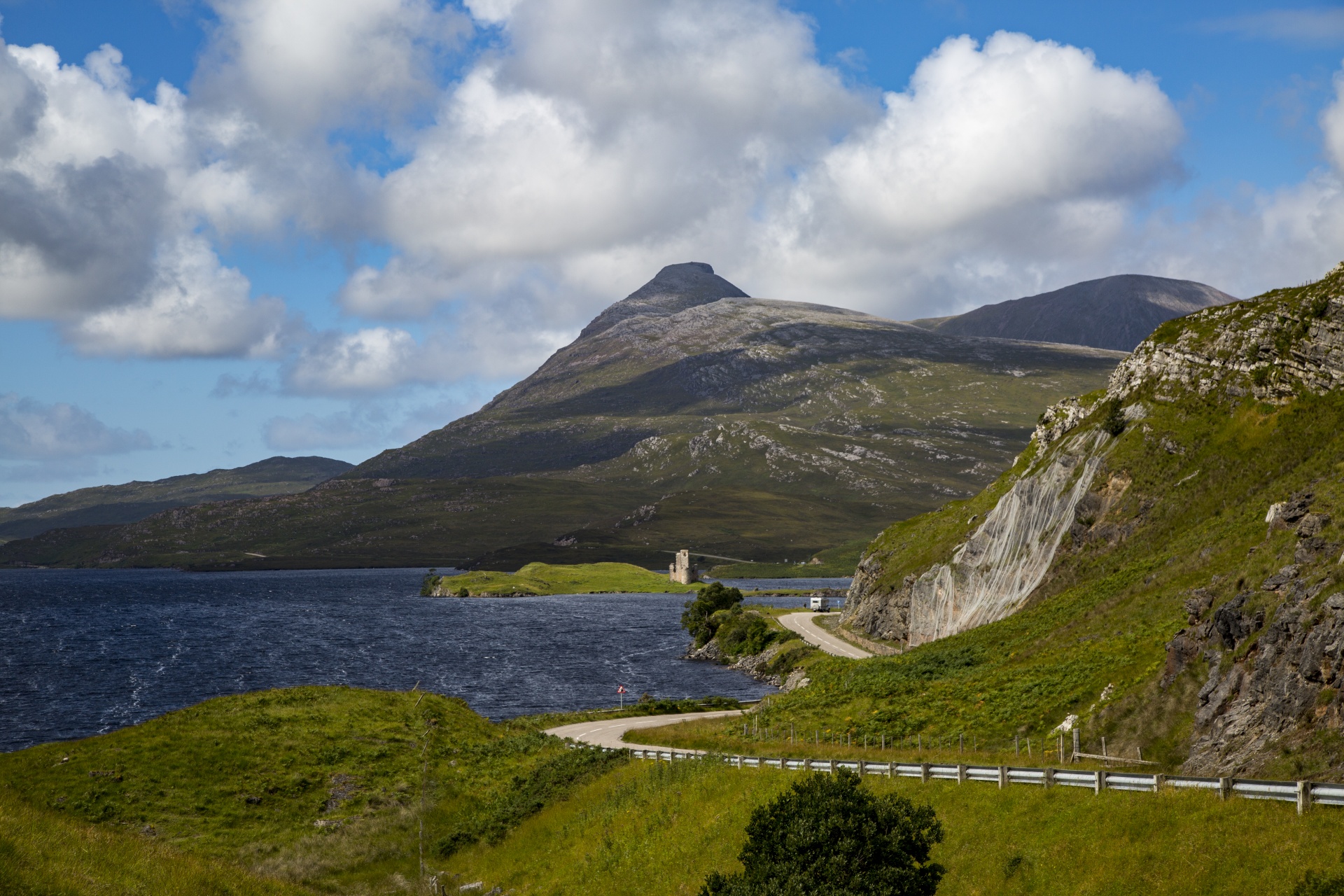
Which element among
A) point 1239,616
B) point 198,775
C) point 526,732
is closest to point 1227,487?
point 1239,616

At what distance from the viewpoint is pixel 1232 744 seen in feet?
134

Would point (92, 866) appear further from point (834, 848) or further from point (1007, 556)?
point (1007, 556)

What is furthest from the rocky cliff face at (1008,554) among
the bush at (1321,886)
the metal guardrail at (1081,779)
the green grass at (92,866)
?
the green grass at (92,866)

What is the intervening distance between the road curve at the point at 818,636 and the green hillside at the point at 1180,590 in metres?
5.77

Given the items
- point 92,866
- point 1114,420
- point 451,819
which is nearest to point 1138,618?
point 1114,420

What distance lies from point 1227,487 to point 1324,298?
20.3m

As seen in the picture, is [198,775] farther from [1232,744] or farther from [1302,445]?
[1302,445]

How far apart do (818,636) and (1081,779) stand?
348ft

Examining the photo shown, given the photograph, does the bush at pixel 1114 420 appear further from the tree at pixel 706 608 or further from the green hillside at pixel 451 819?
the tree at pixel 706 608

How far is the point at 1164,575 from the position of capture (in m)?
67.6

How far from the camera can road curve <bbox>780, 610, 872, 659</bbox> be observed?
120m

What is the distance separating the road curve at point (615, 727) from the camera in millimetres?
72125

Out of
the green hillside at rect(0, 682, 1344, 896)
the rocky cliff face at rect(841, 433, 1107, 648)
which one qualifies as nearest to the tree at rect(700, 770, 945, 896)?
the green hillside at rect(0, 682, 1344, 896)

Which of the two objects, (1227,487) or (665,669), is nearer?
(1227,487)
